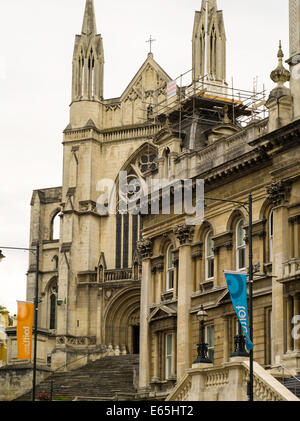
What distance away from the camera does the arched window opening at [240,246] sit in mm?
40906

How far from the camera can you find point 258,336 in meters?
38.8

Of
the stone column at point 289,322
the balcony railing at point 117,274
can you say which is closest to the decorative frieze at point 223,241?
the stone column at point 289,322

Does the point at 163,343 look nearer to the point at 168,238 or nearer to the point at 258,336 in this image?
the point at 168,238

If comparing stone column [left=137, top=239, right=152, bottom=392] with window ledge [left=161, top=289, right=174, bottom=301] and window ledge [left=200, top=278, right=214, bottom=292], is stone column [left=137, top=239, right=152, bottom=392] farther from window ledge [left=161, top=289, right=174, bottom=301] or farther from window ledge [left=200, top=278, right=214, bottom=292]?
window ledge [left=200, top=278, right=214, bottom=292]

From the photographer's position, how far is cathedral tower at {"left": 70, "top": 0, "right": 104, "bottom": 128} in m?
69.2

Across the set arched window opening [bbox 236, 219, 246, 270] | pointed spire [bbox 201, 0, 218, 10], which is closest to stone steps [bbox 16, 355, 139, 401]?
arched window opening [bbox 236, 219, 246, 270]

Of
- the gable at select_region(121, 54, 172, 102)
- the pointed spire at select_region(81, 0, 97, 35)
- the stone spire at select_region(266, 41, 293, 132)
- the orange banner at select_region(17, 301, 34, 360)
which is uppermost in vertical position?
the pointed spire at select_region(81, 0, 97, 35)

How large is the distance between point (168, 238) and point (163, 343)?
15.5 feet

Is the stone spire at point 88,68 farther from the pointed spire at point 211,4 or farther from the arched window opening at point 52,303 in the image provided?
the arched window opening at point 52,303

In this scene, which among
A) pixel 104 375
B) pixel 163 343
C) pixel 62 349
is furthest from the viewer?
pixel 62 349

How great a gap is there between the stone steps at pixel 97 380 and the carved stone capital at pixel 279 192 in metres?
17.2

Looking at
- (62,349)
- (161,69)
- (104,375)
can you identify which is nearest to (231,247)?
(104,375)

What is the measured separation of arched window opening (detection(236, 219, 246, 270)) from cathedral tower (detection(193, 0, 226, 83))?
895 inches

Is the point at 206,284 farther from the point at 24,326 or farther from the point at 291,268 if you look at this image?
the point at 24,326
